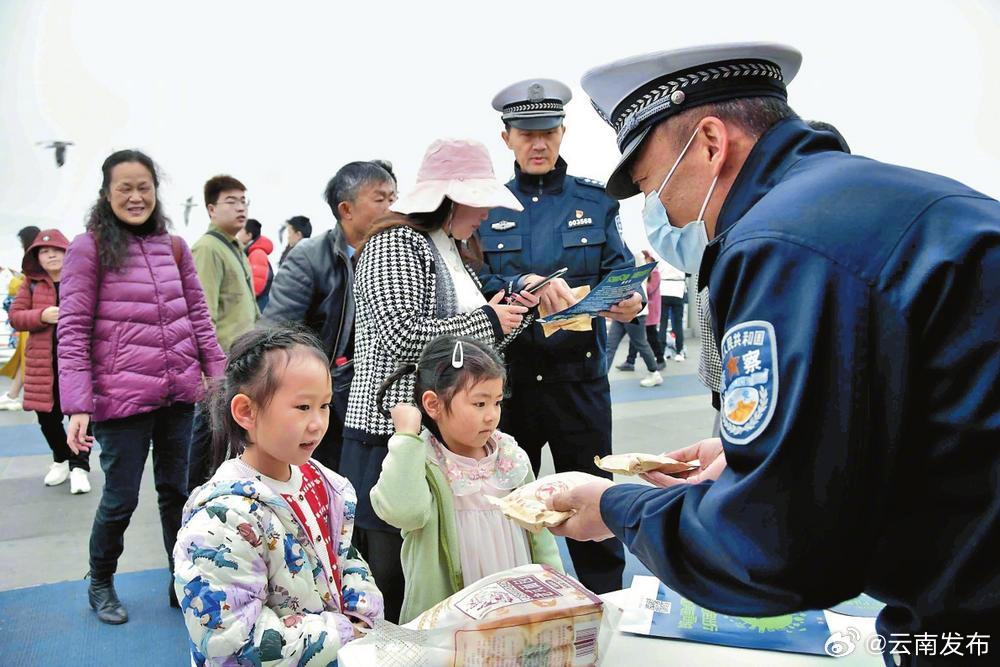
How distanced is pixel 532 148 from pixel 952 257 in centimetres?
208

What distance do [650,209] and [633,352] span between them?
769 cm

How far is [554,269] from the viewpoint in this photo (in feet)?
8.98

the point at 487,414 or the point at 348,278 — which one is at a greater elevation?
the point at 348,278

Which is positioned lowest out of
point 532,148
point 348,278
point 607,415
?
point 607,415

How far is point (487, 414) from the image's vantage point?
2010 mm

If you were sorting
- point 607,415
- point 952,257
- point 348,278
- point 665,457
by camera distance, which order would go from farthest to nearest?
point 348,278 → point 607,415 → point 665,457 → point 952,257

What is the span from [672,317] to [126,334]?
7.83m

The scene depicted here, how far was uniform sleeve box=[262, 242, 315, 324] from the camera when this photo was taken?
2836 millimetres

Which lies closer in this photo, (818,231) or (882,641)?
(818,231)

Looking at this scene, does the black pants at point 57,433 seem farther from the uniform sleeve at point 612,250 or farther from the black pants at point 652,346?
the black pants at point 652,346

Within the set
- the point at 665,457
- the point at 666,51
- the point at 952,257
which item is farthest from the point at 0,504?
the point at 952,257

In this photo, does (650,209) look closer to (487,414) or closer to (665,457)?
(665,457)

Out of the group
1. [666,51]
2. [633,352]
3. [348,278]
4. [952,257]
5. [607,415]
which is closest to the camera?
[952,257]

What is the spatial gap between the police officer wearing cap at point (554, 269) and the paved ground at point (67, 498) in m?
2.04
